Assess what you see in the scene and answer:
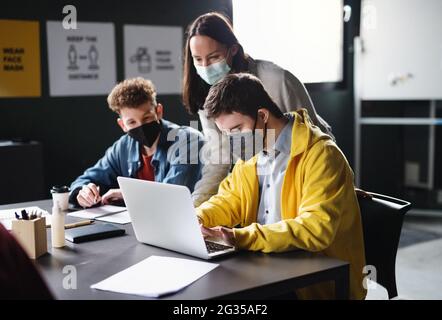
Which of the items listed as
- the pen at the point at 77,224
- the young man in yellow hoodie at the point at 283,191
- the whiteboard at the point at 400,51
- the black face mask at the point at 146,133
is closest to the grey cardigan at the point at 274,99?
the black face mask at the point at 146,133

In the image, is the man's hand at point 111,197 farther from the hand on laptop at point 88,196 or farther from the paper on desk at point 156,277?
the paper on desk at point 156,277

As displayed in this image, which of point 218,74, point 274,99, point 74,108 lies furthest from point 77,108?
point 274,99

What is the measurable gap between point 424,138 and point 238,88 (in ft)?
12.2

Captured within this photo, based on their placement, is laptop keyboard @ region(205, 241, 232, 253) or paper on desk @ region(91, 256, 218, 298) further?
laptop keyboard @ region(205, 241, 232, 253)

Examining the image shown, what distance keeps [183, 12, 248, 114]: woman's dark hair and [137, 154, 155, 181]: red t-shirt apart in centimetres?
30

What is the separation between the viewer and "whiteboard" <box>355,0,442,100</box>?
15.4 ft

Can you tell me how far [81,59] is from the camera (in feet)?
13.4

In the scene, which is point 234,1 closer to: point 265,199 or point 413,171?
point 413,171

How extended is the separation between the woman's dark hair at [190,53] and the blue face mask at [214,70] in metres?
0.05

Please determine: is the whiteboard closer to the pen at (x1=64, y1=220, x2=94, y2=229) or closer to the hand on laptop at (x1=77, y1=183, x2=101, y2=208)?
the hand on laptop at (x1=77, y1=183, x2=101, y2=208)

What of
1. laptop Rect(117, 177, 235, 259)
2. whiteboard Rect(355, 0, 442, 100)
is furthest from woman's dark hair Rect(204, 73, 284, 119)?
whiteboard Rect(355, 0, 442, 100)

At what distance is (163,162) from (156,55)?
1.96 metres

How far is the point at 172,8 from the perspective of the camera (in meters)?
4.40

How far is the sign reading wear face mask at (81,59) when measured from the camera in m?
3.94
